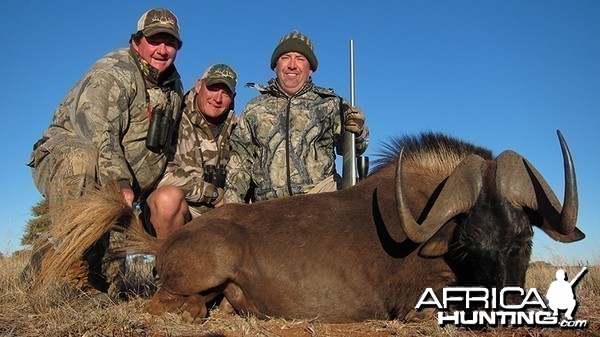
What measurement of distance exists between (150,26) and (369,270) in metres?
3.88

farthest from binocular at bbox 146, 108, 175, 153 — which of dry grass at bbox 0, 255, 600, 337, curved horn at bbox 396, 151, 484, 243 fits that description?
curved horn at bbox 396, 151, 484, 243

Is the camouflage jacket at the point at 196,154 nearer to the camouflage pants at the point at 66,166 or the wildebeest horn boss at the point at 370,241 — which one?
the camouflage pants at the point at 66,166

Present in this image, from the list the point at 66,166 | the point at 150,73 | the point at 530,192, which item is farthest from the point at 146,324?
the point at 150,73

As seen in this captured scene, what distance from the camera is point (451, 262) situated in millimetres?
4629

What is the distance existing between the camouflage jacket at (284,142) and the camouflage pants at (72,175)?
66.2 inches

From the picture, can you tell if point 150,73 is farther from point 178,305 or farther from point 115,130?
point 178,305

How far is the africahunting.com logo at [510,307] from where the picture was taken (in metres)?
3.96

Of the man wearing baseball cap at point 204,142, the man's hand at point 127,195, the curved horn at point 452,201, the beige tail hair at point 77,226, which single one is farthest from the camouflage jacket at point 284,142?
the curved horn at point 452,201

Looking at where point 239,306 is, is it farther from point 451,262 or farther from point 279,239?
point 451,262

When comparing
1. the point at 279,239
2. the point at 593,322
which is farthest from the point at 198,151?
the point at 593,322

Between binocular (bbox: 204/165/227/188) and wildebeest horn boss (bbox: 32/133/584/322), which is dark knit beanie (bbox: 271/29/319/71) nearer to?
binocular (bbox: 204/165/227/188)

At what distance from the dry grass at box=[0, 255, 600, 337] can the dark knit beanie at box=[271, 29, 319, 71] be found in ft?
11.2

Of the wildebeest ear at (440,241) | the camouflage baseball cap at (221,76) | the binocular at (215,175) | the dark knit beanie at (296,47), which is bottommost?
the wildebeest ear at (440,241)

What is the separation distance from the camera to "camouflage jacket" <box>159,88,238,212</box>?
695 cm
